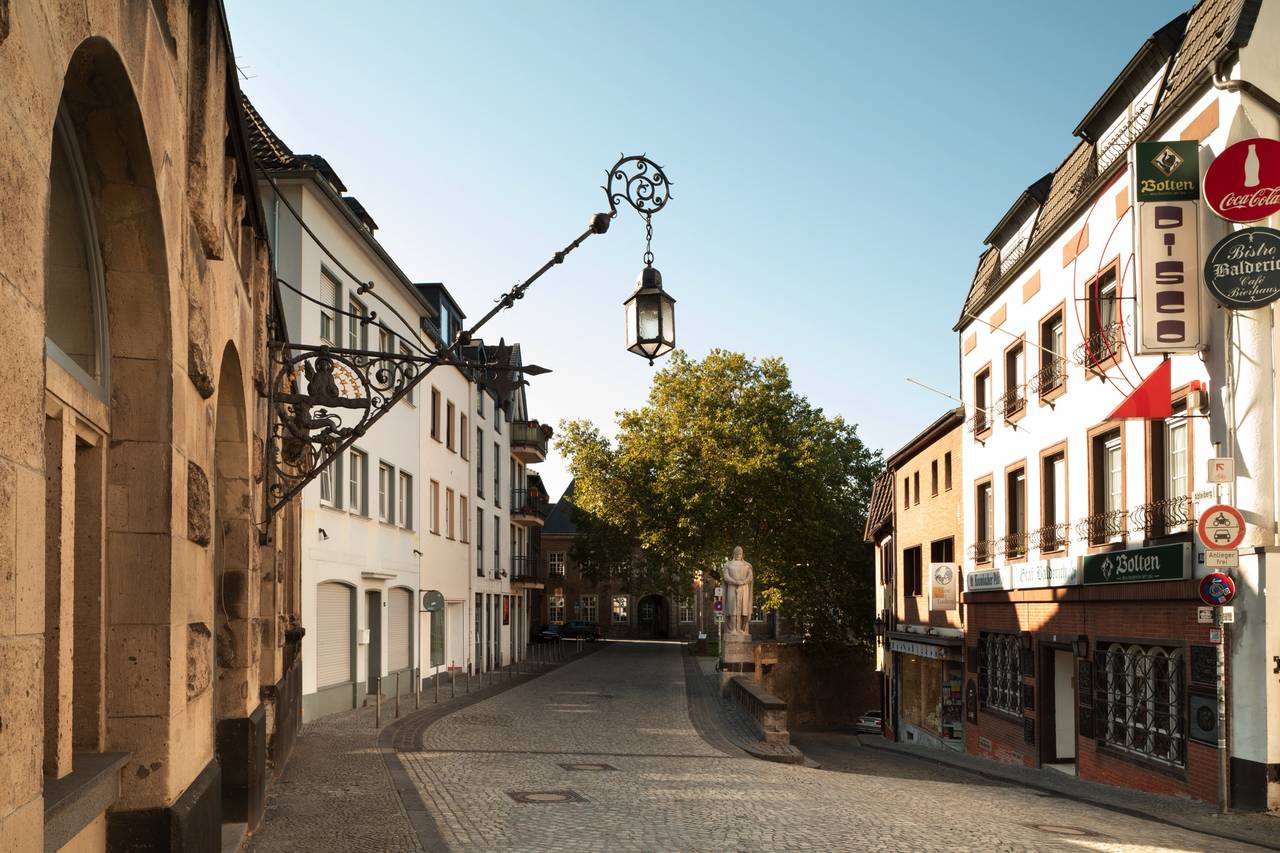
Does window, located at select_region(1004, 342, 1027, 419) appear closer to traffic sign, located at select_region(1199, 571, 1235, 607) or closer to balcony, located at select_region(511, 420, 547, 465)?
traffic sign, located at select_region(1199, 571, 1235, 607)

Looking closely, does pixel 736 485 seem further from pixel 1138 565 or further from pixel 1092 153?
pixel 1138 565

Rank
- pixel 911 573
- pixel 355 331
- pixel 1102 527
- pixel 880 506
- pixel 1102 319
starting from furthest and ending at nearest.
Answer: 1. pixel 880 506
2. pixel 911 573
3. pixel 355 331
4. pixel 1102 319
5. pixel 1102 527

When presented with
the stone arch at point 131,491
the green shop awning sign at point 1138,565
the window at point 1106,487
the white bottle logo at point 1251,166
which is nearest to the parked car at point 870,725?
the window at point 1106,487

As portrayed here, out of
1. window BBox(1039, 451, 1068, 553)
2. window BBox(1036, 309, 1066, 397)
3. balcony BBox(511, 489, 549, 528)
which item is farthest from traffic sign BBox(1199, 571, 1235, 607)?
balcony BBox(511, 489, 549, 528)

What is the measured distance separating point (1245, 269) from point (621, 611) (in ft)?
243

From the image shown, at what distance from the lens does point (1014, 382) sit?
24.4 m

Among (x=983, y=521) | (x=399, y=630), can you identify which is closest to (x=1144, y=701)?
(x=983, y=521)

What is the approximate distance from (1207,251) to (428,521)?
2225 centimetres

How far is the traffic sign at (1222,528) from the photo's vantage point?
13.5 m

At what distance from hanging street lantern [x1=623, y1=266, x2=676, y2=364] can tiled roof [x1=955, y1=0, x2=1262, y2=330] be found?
8.48 m

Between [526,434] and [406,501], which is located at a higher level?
[526,434]

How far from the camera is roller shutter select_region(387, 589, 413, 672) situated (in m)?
28.8

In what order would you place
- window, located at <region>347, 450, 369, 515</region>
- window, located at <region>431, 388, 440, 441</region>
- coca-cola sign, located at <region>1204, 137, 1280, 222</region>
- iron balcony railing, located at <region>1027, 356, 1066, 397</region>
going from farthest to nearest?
1. window, located at <region>431, 388, 440, 441</region>
2. window, located at <region>347, 450, 369, 515</region>
3. iron balcony railing, located at <region>1027, 356, 1066, 397</region>
4. coca-cola sign, located at <region>1204, 137, 1280, 222</region>

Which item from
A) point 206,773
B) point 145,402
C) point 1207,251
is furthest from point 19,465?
point 1207,251
